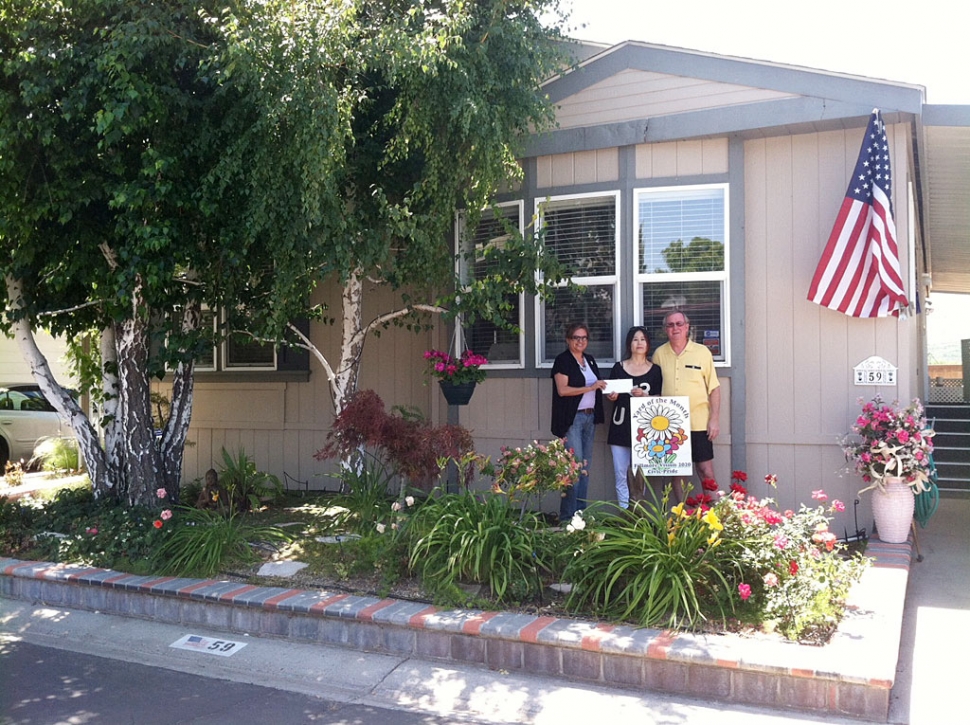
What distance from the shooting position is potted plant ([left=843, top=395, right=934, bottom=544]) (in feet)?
19.7

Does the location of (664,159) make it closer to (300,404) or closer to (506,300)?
(506,300)

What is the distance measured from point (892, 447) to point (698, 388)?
1.47m

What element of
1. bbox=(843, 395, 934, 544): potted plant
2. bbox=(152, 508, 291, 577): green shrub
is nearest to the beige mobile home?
bbox=(843, 395, 934, 544): potted plant

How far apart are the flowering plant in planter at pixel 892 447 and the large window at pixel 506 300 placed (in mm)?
2967

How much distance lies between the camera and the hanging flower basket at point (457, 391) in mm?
7379

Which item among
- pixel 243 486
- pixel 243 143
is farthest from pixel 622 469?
pixel 243 143

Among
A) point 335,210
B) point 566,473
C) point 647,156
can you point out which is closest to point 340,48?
point 335,210

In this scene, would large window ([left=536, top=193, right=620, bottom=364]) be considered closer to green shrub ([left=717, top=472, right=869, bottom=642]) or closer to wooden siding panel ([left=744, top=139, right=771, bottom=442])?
wooden siding panel ([left=744, top=139, right=771, bottom=442])

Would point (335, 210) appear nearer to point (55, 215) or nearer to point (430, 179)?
point (430, 179)

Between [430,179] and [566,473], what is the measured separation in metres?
2.50

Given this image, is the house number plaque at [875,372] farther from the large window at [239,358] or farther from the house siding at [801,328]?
the large window at [239,358]

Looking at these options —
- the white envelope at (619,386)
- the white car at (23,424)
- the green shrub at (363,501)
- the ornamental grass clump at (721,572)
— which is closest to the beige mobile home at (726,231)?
the white envelope at (619,386)

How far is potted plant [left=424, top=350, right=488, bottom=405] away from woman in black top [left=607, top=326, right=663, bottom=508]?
117 centimetres

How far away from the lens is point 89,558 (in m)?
6.64
